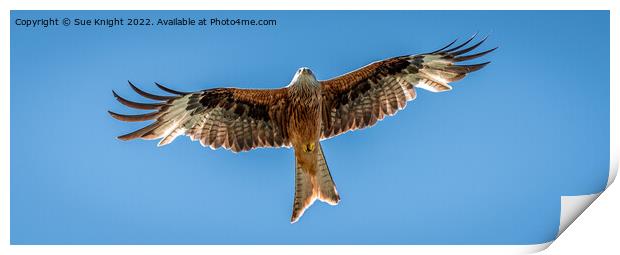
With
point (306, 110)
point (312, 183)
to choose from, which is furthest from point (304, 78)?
point (312, 183)

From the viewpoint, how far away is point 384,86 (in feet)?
15.5

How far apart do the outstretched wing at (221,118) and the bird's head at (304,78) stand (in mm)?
113

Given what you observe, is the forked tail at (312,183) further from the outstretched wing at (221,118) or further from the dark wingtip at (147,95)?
the dark wingtip at (147,95)

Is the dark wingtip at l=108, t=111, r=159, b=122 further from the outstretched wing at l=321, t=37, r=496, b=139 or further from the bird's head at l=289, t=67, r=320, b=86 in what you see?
the outstretched wing at l=321, t=37, r=496, b=139

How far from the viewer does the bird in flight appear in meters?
4.60

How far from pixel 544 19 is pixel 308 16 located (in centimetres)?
161

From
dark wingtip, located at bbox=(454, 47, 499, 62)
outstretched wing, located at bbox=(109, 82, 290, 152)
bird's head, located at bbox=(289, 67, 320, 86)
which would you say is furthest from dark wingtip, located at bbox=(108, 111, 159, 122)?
dark wingtip, located at bbox=(454, 47, 499, 62)

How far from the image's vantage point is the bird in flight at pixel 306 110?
15.1 ft

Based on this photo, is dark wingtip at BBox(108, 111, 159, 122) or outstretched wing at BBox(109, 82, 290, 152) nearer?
dark wingtip at BBox(108, 111, 159, 122)

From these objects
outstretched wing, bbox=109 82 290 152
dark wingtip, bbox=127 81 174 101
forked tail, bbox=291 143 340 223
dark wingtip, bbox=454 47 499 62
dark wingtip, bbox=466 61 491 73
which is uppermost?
dark wingtip, bbox=454 47 499 62

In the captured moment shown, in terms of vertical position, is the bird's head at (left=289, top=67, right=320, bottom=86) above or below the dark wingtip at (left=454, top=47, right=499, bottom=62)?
below

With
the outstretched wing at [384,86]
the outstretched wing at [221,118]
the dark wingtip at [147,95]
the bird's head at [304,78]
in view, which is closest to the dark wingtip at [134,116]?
the outstretched wing at [221,118]

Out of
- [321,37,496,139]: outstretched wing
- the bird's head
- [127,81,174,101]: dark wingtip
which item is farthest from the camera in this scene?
[321,37,496,139]: outstretched wing

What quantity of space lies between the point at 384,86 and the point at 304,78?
58 cm
